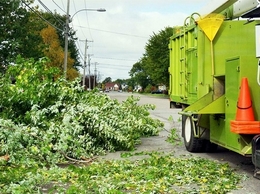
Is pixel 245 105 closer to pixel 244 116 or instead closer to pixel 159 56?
pixel 244 116

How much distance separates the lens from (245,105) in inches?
262

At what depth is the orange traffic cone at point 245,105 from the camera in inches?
261

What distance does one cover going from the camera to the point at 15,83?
35.0 ft

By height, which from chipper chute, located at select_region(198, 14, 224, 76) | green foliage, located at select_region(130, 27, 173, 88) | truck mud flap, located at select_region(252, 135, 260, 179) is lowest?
truck mud flap, located at select_region(252, 135, 260, 179)

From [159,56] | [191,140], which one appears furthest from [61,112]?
[159,56]

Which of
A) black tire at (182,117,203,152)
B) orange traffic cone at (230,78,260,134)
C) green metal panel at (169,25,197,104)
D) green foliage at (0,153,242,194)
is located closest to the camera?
green foliage at (0,153,242,194)

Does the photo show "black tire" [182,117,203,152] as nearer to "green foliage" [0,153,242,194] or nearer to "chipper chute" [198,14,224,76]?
"green foliage" [0,153,242,194]

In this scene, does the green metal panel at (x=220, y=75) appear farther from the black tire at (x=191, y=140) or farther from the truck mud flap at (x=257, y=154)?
the truck mud flap at (x=257, y=154)

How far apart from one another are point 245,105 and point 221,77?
178 cm

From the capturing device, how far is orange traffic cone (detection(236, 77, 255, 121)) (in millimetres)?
6621

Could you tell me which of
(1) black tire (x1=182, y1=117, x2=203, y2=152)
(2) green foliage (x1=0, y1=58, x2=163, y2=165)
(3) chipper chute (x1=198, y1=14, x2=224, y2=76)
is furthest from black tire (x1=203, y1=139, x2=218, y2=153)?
(3) chipper chute (x1=198, y1=14, x2=224, y2=76)

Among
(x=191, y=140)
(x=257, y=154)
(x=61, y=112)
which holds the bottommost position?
(x=191, y=140)

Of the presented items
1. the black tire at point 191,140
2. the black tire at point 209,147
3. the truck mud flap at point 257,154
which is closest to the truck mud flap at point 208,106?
the black tire at point 191,140

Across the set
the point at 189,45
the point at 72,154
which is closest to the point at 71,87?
the point at 72,154
